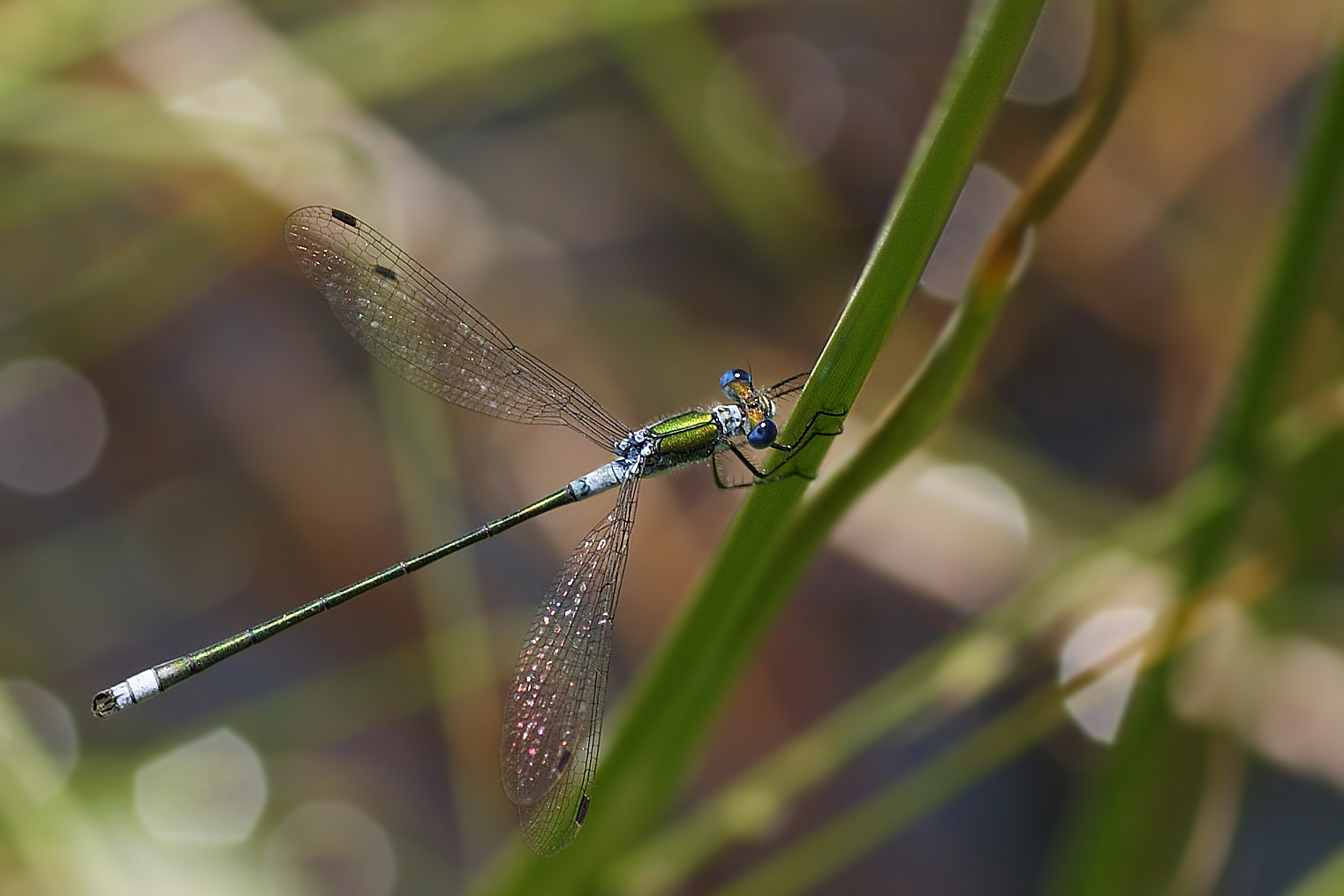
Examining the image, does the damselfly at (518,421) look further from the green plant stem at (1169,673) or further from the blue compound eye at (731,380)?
the green plant stem at (1169,673)

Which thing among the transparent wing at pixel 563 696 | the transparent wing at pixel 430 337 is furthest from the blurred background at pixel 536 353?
the transparent wing at pixel 563 696

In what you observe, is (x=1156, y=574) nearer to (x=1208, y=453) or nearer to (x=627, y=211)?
(x=1208, y=453)

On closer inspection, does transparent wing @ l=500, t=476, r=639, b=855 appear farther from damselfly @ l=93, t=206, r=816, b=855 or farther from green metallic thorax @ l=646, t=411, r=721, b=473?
green metallic thorax @ l=646, t=411, r=721, b=473

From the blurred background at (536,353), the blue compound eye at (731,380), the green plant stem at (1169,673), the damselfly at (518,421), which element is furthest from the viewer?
the blurred background at (536,353)

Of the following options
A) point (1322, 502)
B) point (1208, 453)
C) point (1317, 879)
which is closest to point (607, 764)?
point (1208, 453)

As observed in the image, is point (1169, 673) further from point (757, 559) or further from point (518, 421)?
point (518, 421)

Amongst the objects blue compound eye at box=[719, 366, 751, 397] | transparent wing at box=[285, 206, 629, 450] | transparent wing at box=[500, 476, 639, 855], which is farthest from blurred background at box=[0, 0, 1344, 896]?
transparent wing at box=[500, 476, 639, 855]

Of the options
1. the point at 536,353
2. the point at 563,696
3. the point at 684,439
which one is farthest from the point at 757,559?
the point at 536,353
